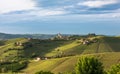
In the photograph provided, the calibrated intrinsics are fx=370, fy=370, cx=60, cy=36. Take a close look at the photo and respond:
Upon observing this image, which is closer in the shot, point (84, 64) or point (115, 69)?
point (115, 69)

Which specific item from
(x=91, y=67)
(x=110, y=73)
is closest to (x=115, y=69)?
(x=110, y=73)

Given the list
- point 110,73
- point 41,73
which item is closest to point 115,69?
point 110,73

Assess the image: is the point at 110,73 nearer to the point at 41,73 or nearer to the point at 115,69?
the point at 115,69

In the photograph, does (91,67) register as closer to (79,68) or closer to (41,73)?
(79,68)

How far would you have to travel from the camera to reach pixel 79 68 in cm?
12925

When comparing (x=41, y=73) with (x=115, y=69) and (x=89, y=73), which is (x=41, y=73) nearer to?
(x=89, y=73)

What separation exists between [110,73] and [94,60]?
12.6 m

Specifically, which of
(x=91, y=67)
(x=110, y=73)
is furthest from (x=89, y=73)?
(x=110, y=73)

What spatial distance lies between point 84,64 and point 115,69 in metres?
14.0

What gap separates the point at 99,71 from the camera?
126 m

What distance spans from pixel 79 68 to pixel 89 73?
453cm

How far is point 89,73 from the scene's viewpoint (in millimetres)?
126500

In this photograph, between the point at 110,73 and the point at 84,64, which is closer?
the point at 110,73

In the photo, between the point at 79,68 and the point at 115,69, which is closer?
the point at 115,69
